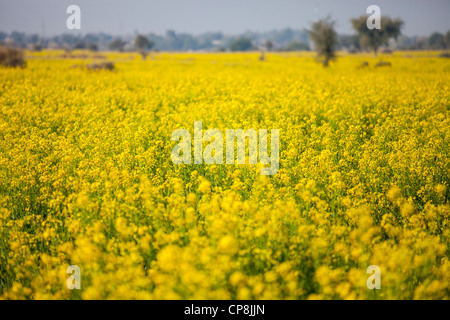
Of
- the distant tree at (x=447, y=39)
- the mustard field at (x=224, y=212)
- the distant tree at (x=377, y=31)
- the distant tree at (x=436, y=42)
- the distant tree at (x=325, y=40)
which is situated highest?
the distant tree at (x=436, y=42)

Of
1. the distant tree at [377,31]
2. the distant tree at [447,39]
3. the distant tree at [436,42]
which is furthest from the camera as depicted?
the distant tree at [436,42]

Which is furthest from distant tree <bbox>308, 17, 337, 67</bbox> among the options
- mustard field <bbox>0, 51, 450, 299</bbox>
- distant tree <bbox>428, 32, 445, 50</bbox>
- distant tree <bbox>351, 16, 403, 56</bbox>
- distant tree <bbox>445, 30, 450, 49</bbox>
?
distant tree <bbox>428, 32, 445, 50</bbox>

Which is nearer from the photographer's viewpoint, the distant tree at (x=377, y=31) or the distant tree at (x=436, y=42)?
the distant tree at (x=377, y=31)

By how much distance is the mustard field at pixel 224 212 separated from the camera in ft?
10.6

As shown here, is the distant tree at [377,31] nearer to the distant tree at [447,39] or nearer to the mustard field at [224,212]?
the mustard field at [224,212]

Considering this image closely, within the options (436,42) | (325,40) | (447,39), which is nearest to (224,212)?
(325,40)

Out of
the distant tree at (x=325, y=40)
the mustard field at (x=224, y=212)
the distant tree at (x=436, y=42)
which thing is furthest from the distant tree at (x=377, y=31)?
the distant tree at (x=436, y=42)

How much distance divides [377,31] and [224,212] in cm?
5435

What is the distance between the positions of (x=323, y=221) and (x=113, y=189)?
9.34 feet

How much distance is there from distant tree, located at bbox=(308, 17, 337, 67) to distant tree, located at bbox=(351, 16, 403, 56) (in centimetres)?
2315

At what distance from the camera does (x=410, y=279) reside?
3371 mm

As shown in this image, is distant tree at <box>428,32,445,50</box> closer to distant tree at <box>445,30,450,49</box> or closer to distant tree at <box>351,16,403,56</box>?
distant tree at <box>445,30,450,49</box>

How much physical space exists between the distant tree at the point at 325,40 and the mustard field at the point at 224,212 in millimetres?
18886
